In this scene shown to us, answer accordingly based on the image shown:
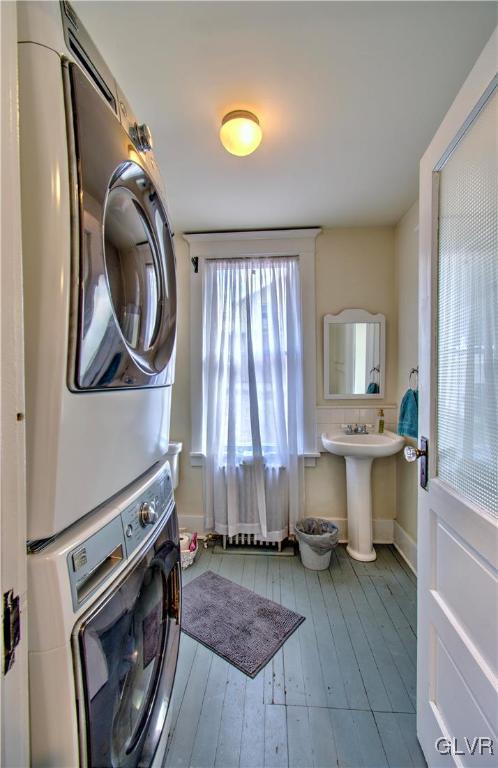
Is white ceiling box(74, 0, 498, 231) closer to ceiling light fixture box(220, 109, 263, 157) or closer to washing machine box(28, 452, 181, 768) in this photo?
ceiling light fixture box(220, 109, 263, 157)

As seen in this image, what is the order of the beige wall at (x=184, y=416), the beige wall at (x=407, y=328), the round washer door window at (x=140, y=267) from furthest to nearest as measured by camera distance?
the beige wall at (x=184, y=416) → the beige wall at (x=407, y=328) → the round washer door window at (x=140, y=267)

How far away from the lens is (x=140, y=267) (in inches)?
31.6

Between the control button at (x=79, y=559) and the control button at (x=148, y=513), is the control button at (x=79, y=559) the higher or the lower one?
the higher one

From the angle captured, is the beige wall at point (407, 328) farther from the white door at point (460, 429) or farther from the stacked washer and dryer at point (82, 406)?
the stacked washer and dryer at point (82, 406)

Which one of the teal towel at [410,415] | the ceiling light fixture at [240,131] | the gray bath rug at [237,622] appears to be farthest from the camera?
the teal towel at [410,415]

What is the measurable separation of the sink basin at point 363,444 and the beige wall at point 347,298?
243 mm

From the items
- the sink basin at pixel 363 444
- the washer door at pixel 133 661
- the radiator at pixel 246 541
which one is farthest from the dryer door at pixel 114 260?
the radiator at pixel 246 541

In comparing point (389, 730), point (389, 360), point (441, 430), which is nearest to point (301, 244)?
point (389, 360)

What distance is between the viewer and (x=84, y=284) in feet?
1.66

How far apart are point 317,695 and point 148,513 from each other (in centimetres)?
121

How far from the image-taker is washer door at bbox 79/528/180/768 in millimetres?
531

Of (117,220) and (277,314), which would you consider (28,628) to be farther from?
(277,314)

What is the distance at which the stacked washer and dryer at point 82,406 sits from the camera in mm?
460

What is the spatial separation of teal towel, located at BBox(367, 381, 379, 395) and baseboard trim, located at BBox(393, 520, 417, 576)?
3.36 ft
